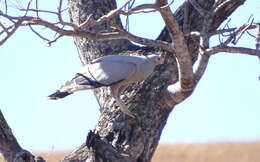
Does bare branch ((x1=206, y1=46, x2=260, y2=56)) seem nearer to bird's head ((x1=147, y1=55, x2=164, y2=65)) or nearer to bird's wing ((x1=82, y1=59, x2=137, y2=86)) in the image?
bird's head ((x1=147, y1=55, x2=164, y2=65))

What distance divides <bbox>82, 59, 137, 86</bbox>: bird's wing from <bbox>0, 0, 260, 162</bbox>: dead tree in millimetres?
105

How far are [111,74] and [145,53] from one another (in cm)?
34

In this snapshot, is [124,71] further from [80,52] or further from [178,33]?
[178,33]

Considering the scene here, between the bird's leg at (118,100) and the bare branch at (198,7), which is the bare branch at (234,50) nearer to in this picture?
the bare branch at (198,7)

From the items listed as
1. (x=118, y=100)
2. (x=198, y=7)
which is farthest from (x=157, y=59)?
(x=198, y=7)

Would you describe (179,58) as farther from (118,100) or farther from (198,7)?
(118,100)

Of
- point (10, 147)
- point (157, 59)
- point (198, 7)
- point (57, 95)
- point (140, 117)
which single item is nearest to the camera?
point (10, 147)

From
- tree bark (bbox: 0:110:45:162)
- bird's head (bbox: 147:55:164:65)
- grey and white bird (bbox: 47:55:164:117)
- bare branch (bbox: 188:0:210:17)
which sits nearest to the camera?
tree bark (bbox: 0:110:45:162)

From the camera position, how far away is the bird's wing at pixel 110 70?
725 centimetres

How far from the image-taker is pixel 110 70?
7441 millimetres

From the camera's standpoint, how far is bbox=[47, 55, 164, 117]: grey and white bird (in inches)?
283

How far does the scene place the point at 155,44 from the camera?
617 centimetres

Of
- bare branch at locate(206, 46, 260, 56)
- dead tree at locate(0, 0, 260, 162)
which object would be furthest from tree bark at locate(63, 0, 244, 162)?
bare branch at locate(206, 46, 260, 56)

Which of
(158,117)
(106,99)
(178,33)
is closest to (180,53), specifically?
(178,33)
